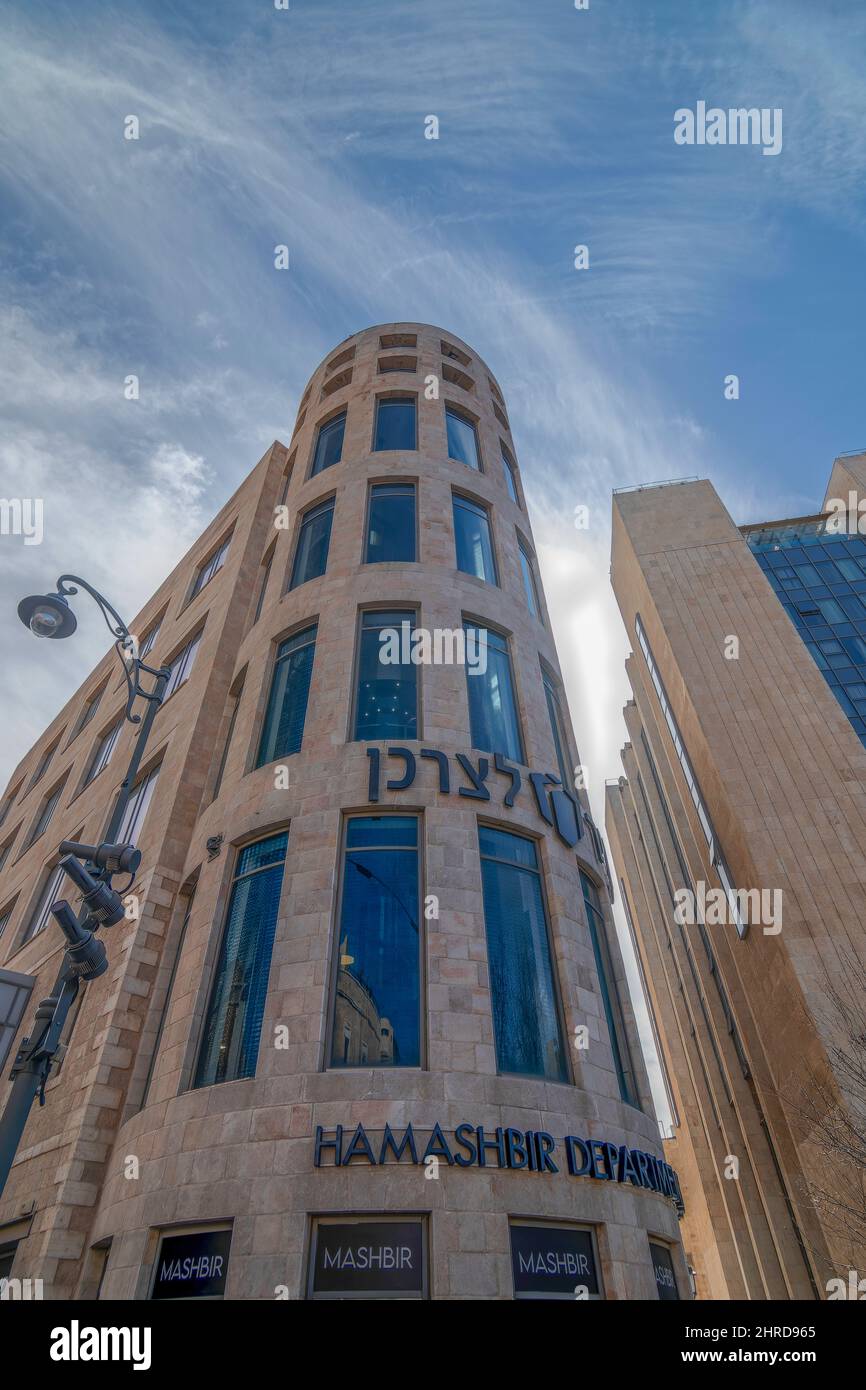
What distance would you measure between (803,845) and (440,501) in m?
20.1

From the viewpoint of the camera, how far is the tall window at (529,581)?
20.1 m

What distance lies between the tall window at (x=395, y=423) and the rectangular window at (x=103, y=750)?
45.4 feet

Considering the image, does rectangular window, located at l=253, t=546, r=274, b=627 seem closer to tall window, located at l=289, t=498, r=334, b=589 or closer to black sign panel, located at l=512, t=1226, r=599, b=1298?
tall window, located at l=289, t=498, r=334, b=589

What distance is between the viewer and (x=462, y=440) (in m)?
22.6

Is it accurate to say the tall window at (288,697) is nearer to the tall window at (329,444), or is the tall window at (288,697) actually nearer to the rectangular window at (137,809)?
the rectangular window at (137,809)

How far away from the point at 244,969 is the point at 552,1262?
5.83m

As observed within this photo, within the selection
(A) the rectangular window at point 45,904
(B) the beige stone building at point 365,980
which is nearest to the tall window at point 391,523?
(B) the beige stone building at point 365,980

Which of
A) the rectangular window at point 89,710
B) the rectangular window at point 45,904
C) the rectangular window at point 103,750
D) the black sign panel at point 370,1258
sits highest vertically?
the rectangular window at point 89,710

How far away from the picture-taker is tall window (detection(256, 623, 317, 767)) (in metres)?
15.1

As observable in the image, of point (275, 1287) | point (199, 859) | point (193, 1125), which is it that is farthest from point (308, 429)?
point (275, 1287)

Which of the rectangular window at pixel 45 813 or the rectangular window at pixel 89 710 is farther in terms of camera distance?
the rectangular window at pixel 89 710

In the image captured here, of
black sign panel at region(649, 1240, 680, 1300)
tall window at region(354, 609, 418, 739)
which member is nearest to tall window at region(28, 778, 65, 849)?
tall window at region(354, 609, 418, 739)
